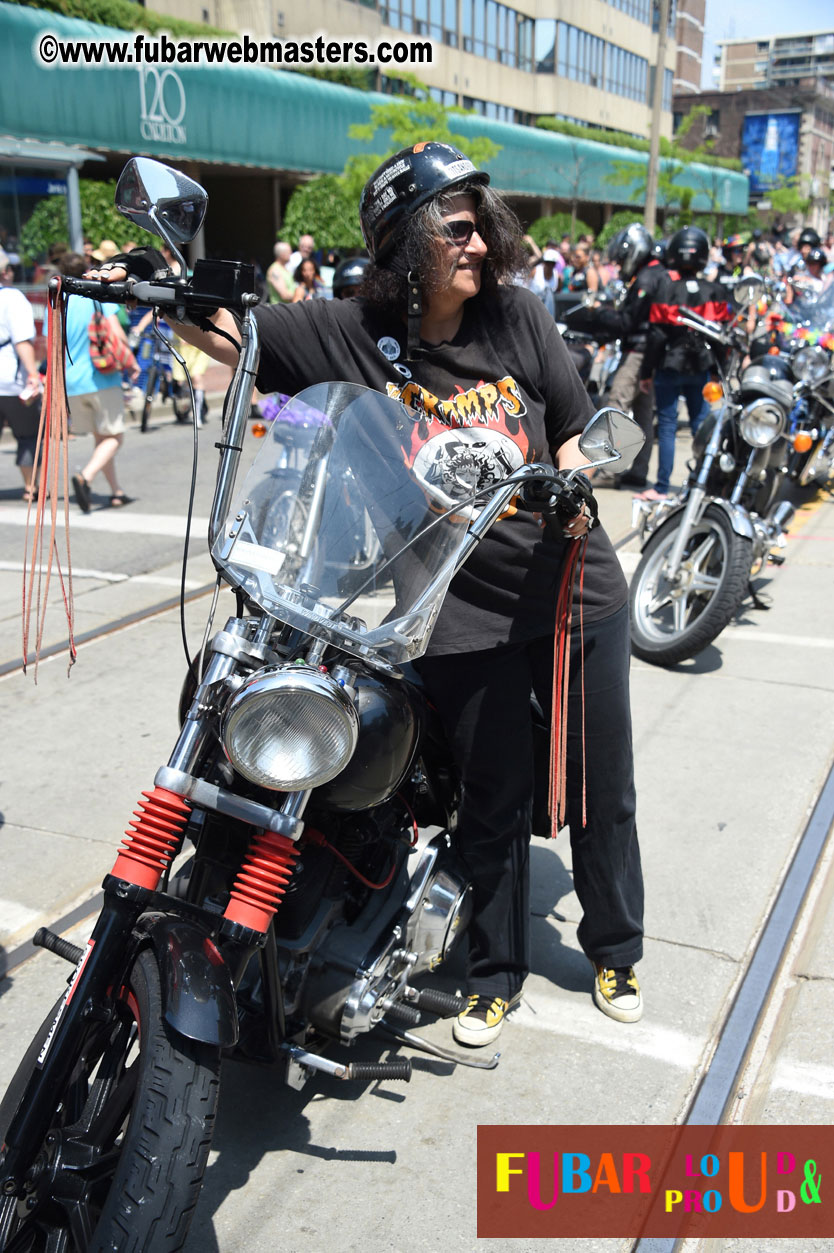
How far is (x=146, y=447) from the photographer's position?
11.7 m

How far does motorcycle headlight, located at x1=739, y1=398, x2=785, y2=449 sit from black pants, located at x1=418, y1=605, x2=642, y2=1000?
10.8ft

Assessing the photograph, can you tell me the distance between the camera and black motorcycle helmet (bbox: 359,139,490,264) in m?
2.44

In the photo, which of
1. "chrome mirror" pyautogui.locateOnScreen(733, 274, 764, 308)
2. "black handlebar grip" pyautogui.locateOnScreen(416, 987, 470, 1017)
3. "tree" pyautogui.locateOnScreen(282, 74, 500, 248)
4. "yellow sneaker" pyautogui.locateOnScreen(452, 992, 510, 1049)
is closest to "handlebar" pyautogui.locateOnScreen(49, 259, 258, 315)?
"black handlebar grip" pyautogui.locateOnScreen(416, 987, 470, 1017)

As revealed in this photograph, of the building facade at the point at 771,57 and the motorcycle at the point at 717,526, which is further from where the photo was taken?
the building facade at the point at 771,57

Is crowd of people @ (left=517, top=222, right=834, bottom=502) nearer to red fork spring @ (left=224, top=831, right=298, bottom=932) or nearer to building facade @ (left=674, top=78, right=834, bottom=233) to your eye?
red fork spring @ (left=224, top=831, right=298, bottom=932)

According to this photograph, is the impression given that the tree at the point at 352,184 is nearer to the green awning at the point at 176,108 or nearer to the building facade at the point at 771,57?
the green awning at the point at 176,108

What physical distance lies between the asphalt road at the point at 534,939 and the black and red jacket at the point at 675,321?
9.84 feet

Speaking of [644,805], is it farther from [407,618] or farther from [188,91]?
[188,91]

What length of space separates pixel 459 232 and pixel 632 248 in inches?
275

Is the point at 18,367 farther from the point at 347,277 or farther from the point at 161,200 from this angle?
the point at 161,200

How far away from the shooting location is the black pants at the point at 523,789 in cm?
265

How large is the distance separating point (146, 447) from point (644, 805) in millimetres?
8675

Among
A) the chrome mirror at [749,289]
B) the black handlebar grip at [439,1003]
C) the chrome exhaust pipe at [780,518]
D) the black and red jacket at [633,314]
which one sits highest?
the chrome mirror at [749,289]

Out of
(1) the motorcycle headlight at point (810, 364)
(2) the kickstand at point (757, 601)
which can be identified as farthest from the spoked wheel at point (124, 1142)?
(1) the motorcycle headlight at point (810, 364)
